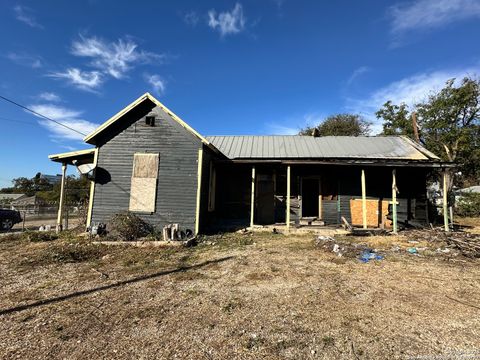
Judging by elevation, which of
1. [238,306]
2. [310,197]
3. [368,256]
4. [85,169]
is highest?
[85,169]

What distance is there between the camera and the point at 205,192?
1266 centimetres

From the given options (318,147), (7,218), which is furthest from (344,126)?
(7,218)

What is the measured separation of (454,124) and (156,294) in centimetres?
3585

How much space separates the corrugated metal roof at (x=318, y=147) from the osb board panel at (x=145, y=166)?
177 inches

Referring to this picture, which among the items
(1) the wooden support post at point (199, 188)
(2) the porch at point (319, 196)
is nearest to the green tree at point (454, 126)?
(2) the porch at point (319, 196)

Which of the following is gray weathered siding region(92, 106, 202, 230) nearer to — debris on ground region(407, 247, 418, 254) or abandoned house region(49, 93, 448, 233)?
abandoned house region(49, 93, 448, 233)

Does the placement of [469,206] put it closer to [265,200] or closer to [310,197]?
[310,197]

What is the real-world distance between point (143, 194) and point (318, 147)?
9814 mm

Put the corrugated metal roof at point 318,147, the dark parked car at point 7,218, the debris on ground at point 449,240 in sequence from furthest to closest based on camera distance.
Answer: the dark parked car at point 7,218 → the corrugated metal roof at point 318,147 → the debris on ground at point 449,240

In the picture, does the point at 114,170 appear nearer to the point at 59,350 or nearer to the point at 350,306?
the point at 59,350

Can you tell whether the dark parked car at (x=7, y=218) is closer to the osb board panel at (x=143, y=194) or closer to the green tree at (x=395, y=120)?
the osb board panel at (x=143, y=194)

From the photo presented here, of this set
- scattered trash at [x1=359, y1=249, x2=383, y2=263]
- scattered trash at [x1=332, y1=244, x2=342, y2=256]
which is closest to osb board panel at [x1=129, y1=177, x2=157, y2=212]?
scattered trash at [x1=332, y1=244, x2=342, y2=256]

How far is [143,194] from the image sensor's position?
1145 centimetres

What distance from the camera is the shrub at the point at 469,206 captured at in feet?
71.5
